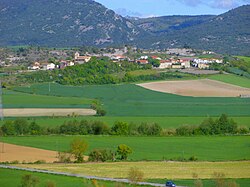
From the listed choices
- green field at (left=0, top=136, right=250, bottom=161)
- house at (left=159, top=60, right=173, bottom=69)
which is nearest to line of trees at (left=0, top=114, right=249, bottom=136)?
green field at (left=0, top=136, right=250, bottom=161)

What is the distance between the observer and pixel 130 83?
8656cm

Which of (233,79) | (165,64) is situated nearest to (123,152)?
(233,79)

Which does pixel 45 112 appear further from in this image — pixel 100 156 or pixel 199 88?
pixel 199 88

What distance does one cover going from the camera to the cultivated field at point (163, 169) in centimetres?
3591

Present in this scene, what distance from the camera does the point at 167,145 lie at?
153 ft

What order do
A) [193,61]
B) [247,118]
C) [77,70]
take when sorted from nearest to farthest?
[247,118]
[77,70]
[193,61]

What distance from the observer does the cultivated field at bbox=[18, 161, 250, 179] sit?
35.9 metres

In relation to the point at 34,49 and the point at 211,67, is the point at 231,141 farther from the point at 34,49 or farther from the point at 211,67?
the point at 34,49

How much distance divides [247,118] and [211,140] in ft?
34.0

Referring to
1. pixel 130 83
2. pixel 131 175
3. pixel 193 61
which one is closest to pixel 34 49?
pixel 193 61

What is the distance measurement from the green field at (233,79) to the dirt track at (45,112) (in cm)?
2868

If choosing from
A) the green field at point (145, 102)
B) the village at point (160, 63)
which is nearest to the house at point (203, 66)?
the village at point (160, 63)

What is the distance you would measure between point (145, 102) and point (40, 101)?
9517 mm

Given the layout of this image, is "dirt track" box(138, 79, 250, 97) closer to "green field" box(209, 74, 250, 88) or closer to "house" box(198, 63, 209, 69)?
"green field" box(209, 74, 250, 88)
